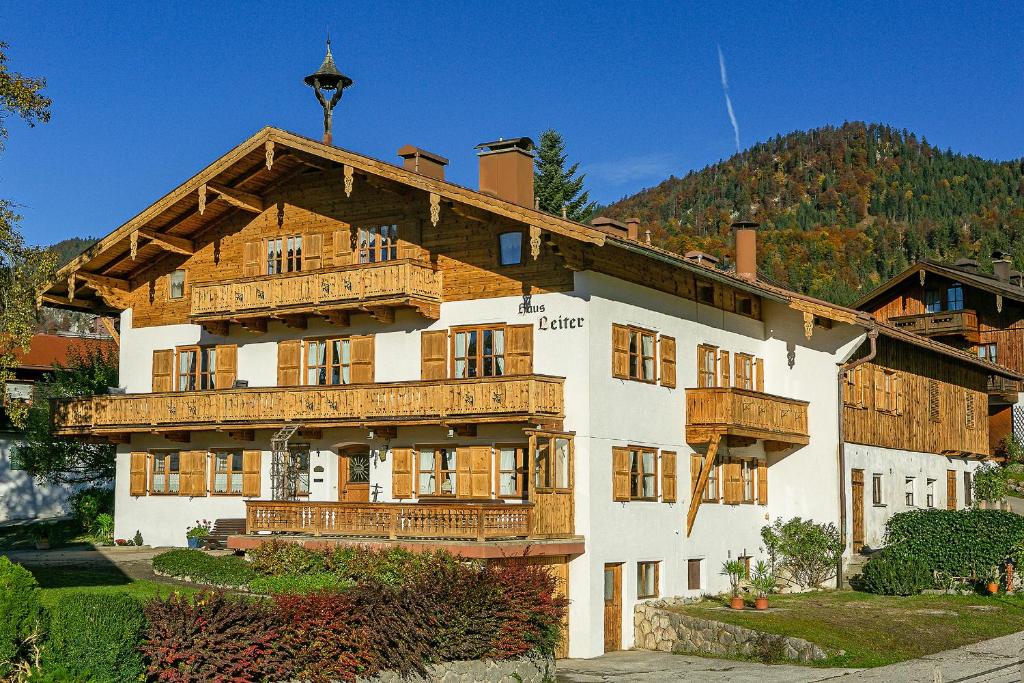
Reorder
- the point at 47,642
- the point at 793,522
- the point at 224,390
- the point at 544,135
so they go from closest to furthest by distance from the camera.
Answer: the point at 47,642
the point at 224,390
the point at 793,522
the point at 544,135

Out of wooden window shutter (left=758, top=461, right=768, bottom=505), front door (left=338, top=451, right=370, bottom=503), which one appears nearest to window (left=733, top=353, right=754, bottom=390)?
wooden window shutter (left=758, top=461, right=768, bottom=505)

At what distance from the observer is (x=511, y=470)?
3094 centimetres

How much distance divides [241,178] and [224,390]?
560 cm

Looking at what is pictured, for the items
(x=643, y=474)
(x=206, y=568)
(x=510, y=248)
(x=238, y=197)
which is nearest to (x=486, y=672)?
(x=206, y=568)

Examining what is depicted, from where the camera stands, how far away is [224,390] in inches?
1347

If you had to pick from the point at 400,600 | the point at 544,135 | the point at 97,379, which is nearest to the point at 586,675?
the point at 400,600

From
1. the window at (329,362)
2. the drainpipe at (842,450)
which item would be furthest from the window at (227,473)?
the drainpipe at (842,450)

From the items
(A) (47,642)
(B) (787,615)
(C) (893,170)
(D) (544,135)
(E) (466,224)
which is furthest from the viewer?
(C) (893,170)

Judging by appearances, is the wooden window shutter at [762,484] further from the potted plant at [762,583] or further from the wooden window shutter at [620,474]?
the wooden window shutter at [620,474]

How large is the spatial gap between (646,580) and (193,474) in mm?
12648

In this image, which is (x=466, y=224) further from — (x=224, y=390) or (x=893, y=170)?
(x=893, y=170)

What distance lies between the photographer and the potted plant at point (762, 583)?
31.3 meters

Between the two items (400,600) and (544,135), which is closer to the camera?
(400,600)

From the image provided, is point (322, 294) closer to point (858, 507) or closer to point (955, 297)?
point (858, 507)
